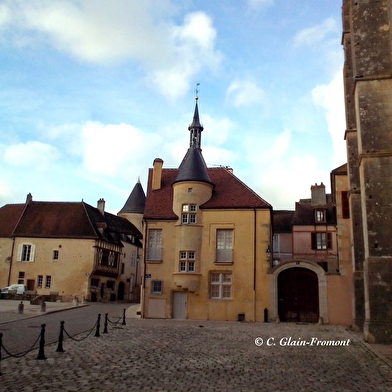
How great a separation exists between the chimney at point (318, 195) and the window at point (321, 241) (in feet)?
8.85

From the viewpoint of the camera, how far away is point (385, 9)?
53.4 ft

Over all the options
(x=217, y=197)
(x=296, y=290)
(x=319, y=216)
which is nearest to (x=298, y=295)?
(x=296, y=290)

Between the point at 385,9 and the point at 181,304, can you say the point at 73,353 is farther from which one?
the point at 385,9

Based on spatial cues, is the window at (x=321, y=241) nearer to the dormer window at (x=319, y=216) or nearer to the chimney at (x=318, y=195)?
the dormer window at (x=319, y=216)

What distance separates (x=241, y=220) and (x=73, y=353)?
48.6 feet

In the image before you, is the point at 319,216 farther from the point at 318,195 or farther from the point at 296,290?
the point at 296,290

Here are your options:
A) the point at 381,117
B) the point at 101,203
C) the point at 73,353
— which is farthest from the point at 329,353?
the point at 101,203

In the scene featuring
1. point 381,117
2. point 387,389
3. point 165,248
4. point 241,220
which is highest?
point 381,117

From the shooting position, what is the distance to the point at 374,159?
14766 mm

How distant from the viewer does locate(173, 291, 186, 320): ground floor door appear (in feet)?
78.9

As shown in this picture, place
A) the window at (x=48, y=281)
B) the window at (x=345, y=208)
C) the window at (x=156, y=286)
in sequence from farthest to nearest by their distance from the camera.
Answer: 1. the window at (x=48, y=281)
2. the window at (x=156, y=286)
3. the window at (x=345, y=208)

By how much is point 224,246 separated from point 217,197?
291 centimetres

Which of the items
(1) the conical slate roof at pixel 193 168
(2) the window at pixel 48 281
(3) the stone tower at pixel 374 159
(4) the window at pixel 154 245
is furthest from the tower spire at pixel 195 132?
(2) the window at pixel 48 281

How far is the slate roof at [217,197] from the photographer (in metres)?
24.8
